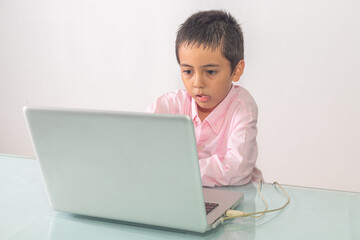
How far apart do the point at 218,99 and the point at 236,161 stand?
26cm

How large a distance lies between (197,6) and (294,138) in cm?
96

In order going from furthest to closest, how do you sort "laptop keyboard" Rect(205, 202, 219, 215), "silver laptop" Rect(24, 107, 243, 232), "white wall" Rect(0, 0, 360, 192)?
"white wall" Rect(0, 0, 360, 192), "laptop keyboard" Rect(205, 202, 219, 215), "silver laptop" Rect(24, 107, 243, 232)

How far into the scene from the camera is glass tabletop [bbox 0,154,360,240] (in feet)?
2.87

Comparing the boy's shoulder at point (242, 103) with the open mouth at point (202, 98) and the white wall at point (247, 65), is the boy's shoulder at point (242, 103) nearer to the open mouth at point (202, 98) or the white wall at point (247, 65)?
the open mouth at point (202, 98)

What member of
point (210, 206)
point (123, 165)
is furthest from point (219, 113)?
point (123, 165)

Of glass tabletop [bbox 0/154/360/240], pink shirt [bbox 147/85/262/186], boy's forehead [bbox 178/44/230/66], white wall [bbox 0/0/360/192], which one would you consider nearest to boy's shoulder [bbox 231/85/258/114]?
pink shirt [bbox 147/85/262/186]

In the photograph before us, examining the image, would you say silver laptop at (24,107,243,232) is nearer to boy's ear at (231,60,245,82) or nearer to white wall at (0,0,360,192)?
boy's ear at (231,60,245,82)

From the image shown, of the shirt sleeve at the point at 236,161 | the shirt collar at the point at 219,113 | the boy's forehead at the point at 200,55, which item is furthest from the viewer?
the shirt collar at the point at 219,113

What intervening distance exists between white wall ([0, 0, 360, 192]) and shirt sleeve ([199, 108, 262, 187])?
4.46 feet

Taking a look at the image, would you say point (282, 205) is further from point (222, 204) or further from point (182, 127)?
point (182, 127)

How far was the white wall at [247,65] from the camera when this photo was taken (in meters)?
2.63

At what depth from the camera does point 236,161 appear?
1279 mm

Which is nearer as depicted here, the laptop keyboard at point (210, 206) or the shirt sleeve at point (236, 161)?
the laptop keyboard at point (210, 206)

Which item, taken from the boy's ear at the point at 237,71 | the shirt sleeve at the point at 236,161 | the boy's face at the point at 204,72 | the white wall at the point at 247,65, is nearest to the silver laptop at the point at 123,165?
the shirt sleeve at the point at 236,161
